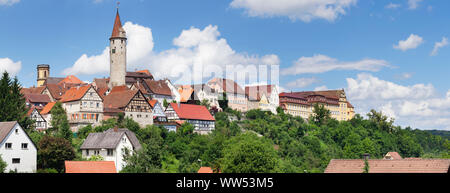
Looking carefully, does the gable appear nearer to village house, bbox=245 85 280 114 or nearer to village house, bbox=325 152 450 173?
village house, bbox=325 152 450 173

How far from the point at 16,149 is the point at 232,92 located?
63.9 metres

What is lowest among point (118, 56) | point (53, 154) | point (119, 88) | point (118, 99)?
point (53, 154)

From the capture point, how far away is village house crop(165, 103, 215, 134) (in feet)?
269

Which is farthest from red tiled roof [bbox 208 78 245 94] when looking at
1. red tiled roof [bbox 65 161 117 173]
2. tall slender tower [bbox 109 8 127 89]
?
red tiled roof [bbox 65 161 117 173]

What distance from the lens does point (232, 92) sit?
10881cm

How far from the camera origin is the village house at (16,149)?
156 ft

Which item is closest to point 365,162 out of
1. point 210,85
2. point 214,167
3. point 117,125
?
point 214,167

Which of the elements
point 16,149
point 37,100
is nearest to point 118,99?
point 37,100

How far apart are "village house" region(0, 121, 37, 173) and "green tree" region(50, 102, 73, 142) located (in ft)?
37.5

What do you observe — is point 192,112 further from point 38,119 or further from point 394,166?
point 394,166

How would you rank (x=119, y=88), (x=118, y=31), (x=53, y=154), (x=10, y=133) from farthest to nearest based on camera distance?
(x=118, y=31)
(x=119, y=88)
(x=53, y=154)
(x=10, y=133)

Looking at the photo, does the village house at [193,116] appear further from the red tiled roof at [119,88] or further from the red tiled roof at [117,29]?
the red tiled roof at [117,29]

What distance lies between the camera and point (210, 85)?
11056cm
